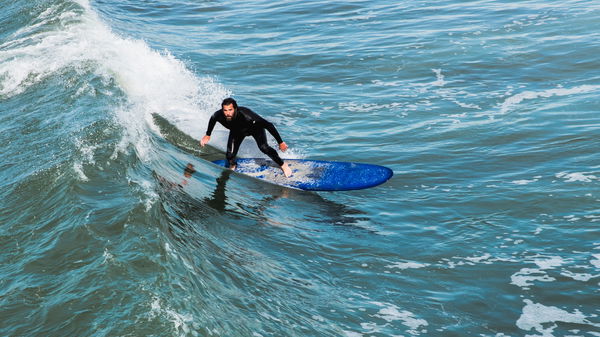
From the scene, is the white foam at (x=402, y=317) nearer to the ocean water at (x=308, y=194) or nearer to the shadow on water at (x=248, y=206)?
the ocean water at (x=308, y=194)

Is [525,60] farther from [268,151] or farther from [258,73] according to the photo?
[268,151]

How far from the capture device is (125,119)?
541 inches

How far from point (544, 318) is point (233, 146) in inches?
279

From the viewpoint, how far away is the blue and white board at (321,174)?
12.0 m

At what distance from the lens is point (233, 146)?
43.3 ft

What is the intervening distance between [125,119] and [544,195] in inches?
330

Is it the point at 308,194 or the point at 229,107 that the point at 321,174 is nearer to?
the point at 308,194

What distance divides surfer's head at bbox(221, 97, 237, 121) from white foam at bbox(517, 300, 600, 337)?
19.8ft

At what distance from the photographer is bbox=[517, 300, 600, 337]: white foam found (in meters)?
7.90

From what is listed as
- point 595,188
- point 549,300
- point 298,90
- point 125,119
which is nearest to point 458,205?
point 595,188

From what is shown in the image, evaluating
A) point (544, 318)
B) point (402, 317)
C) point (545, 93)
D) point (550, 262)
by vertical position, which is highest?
point (545, 93)

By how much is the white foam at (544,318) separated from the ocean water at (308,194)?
0.03m

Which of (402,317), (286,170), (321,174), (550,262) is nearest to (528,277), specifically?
(550,262)

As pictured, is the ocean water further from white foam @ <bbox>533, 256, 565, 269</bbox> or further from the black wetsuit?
the black wetsuit
